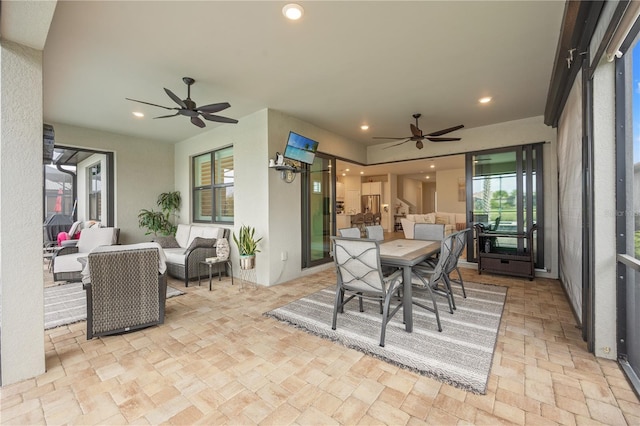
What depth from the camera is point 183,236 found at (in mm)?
5430

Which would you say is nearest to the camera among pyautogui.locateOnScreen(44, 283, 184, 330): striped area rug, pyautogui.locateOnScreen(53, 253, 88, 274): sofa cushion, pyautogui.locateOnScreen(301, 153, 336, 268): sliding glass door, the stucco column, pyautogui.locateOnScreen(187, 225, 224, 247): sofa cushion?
the stucco column

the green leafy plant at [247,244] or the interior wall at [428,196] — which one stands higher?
the interior wall at [428,196]

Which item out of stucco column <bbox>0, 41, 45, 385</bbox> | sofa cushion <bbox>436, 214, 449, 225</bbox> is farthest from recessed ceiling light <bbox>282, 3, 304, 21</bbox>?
sofa cushion <bbox>436, 214, 449, 225</bbox>

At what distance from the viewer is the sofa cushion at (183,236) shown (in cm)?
534

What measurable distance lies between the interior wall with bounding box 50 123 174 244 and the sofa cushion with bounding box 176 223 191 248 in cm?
82

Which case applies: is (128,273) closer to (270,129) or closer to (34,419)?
(34,419)

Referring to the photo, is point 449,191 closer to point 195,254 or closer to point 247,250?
point 247,250

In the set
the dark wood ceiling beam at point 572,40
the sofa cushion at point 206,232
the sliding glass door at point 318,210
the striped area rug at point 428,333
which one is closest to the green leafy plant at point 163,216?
the sofa cushion at point 206,232

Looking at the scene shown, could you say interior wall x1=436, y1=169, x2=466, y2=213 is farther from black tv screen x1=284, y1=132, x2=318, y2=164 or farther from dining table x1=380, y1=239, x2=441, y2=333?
dining table x1=380, y1=239, x2=441, y2=333

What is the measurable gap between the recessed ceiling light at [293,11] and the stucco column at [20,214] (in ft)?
6.09

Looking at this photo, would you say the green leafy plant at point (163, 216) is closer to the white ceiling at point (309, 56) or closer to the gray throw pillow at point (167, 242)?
the gray throw pillow at point (167, 242)

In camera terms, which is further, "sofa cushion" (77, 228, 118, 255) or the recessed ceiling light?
"sofa cushion" (77, 228, 118, 255)

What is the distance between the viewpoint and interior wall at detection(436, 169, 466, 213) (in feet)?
34.0

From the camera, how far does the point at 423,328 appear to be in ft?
8.58
